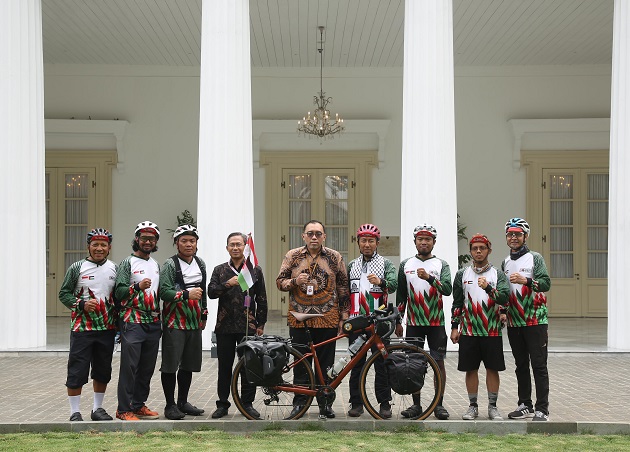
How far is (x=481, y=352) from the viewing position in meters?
7.18

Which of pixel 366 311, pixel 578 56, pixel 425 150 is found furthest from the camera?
pixel 578 56

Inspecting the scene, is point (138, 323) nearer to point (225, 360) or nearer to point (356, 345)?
point (225, 360)

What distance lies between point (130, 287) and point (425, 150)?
5.54 metres

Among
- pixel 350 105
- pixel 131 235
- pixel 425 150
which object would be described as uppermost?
pixel 350 105

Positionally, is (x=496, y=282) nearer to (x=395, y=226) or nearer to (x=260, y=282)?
(x=260, y=282)

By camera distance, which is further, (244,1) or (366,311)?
(244,1)

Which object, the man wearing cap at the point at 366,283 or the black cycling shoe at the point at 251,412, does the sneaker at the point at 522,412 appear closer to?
the man wearing cap at the point at 366,283

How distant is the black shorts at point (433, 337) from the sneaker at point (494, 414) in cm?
56

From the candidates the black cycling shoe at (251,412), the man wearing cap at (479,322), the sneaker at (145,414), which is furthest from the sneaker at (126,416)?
the man wearing cap at (479,322)

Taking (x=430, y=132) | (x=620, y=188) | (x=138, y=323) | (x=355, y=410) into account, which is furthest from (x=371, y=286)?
(x=620, y=188)

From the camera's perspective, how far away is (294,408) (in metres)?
7.12

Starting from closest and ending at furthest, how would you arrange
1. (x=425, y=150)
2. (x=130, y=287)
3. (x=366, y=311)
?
(x=130, y=287), (x=366, y=311), (x=425, y=150)

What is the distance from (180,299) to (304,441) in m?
1.55

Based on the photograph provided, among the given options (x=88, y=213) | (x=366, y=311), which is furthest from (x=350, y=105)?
(x=366, y=311)
